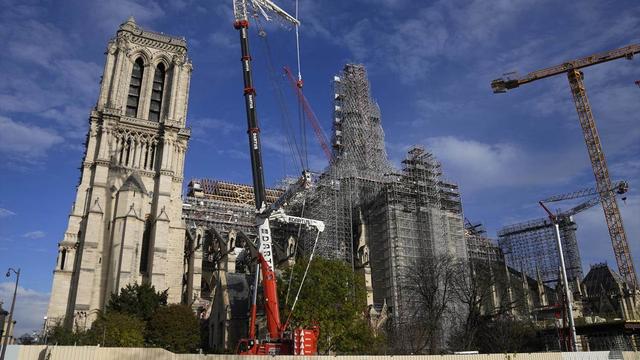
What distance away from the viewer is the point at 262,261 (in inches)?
1211

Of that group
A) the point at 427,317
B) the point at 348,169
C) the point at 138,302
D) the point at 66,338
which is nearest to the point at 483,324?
the point at 427,317

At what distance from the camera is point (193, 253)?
179ft

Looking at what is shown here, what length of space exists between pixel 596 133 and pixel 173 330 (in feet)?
206

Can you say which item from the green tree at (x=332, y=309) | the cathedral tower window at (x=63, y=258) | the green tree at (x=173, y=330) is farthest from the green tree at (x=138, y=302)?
the green tree at (x=332, y=309)

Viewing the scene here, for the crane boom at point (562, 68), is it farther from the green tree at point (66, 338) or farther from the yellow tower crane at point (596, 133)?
the green tree at point (66, 338)

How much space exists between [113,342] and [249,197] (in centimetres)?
6123

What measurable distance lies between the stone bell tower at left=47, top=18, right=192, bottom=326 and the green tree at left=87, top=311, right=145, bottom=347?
28.2ft

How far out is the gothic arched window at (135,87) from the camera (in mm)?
59812

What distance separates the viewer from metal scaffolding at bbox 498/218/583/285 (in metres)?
80.6

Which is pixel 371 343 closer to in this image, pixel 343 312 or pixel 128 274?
pixel 343 312

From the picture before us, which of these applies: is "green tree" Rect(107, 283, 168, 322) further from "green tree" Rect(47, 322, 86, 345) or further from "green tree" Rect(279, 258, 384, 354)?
"green tree" Rect(279, 258, 384, 354)

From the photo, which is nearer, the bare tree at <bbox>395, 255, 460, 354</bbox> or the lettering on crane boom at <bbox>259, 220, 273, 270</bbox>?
the lettering on crane boom at <bbox>259, 220, 273, 270</bbox>

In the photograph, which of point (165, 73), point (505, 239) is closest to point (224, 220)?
point (165, 73)

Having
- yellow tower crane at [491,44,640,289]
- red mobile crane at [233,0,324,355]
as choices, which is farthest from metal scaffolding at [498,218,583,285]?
red mobile crane at [233,0,324,355]
